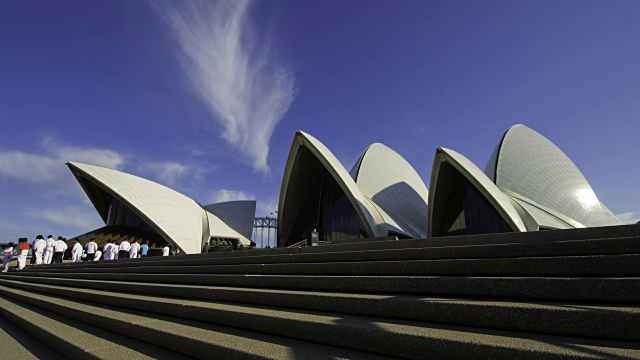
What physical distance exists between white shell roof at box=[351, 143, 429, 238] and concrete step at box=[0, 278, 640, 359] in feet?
67.5

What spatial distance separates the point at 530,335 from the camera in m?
2.17

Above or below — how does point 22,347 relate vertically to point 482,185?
below

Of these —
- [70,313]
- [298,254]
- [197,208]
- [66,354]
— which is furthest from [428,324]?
[197,208]

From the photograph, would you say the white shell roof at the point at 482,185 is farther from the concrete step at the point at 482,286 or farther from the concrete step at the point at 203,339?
the concrete step at the point at 203,339

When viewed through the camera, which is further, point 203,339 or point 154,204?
point 154,204

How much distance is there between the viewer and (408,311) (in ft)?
9.01

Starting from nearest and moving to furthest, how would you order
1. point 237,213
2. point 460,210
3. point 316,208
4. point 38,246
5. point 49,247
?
point 38,246
point 49,247
point 460,210
point 316,208
point 237,213

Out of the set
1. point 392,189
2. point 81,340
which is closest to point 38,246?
point 81,340

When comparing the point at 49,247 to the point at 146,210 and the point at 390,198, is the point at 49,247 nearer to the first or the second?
the point at 146,210

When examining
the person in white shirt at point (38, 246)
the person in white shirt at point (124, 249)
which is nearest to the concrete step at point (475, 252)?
the person in white shirt at point (124, 249)

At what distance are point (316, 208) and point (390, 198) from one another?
21.0 feet

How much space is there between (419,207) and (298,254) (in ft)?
81.7

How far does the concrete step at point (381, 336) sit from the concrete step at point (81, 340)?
13cm

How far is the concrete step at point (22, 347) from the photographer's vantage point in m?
3.79
